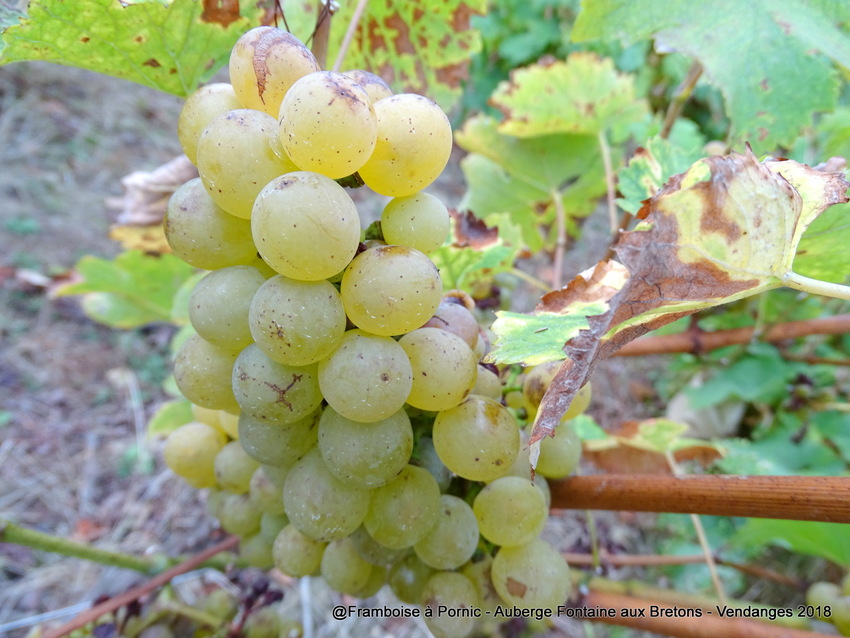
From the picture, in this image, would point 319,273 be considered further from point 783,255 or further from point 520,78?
point 520,78

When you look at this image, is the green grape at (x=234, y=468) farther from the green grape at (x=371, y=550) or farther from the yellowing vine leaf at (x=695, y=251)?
the yellowing vine leaf at (x=695, y=251)

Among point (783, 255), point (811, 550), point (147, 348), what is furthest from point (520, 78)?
point (147, 348)

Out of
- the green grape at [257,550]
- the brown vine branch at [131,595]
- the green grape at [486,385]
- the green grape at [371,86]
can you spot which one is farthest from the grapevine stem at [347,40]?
the brown vine branch at [131,595]

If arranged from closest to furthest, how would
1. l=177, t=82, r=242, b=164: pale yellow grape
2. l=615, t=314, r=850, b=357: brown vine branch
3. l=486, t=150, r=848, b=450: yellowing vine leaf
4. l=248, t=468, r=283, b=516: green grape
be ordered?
1. l=486, t=150, r=848, b=450: yellowing vine leaf
2. l=177, t=82, r=242, b=164: pale yellow grape
3. l=248, t=468, r=283, b=516: green grape
4. l=615, t=314, r=850, b=357: brown vine branch

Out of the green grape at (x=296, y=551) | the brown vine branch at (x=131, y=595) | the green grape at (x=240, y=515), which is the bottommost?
the brown vine branch at (x=131, y=595)

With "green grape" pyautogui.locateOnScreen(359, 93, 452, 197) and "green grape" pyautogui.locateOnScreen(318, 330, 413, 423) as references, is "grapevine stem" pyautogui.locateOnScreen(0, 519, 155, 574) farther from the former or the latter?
"green grape" pyautogui.locateOnScreen(359, 93, 452, 197)

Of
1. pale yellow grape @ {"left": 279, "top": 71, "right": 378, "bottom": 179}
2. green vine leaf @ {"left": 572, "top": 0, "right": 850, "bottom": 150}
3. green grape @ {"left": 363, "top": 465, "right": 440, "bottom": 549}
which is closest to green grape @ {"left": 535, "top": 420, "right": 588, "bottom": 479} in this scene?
green grape @ {"left": 363, "top": 465, "right": 440, "bottom": 549}
